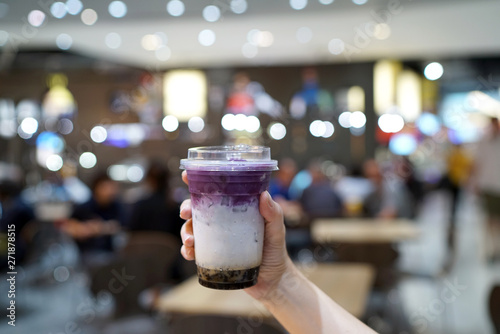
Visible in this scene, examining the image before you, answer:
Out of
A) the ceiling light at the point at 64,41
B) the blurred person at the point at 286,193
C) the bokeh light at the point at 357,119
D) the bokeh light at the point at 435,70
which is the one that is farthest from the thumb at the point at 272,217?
the bokeh light at the point at 357,119

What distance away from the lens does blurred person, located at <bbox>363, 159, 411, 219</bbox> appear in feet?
20.4

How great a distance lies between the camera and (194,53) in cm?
967

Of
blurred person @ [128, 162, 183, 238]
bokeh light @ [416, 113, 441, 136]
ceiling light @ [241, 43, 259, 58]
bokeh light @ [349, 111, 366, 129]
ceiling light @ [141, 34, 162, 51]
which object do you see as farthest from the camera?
bokeh light @ [416, 113, 441, 136]

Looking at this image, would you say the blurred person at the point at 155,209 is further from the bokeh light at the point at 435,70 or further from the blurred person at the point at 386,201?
the bokeh light at the point at 435,70

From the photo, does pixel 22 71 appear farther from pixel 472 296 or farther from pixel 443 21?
pixel 472 296

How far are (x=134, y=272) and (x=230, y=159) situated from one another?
245cm

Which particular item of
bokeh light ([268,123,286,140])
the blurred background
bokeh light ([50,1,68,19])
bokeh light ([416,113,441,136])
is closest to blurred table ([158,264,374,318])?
the blurred background

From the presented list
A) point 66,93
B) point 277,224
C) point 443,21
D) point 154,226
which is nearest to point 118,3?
point 154,226

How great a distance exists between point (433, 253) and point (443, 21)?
344 centimetres

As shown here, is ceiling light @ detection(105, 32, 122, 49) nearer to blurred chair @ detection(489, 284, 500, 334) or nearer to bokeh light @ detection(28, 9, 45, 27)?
bokeh light @ detection(28, 9, 45, 27)

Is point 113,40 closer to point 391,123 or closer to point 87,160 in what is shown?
point 87,160

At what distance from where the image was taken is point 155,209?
438cm

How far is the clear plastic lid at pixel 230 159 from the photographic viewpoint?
0.83 meters

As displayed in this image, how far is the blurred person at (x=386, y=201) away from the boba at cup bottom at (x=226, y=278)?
549cm
